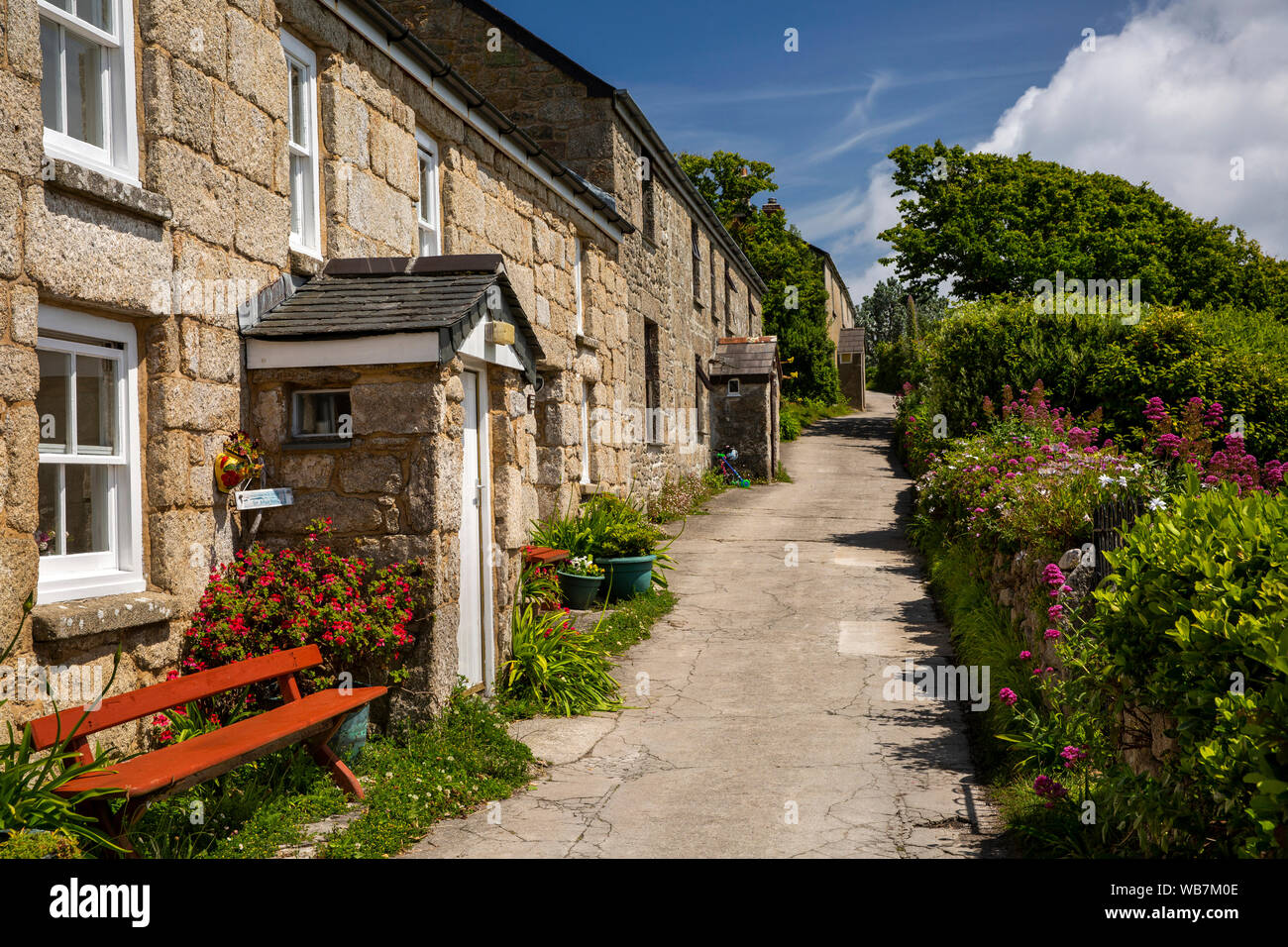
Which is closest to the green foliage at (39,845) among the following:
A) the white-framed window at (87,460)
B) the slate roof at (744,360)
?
the white-framed window at (87,460)

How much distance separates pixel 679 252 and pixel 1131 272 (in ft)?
61.6

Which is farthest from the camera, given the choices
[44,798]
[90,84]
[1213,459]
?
[1213,459]

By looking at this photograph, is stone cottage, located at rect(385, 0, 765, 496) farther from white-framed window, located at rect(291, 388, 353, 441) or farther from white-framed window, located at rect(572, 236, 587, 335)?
white-framed window, located at rect(291, 388, 353, 441)

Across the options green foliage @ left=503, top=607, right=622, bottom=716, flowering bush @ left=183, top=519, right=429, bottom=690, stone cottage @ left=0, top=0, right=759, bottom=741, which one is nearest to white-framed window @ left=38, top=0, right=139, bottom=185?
stone cottage @ left=0, top=0, right=759, bottom=741

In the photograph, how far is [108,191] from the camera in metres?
4.66


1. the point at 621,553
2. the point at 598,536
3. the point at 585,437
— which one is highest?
the point at 585,437

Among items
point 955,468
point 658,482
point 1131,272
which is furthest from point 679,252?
point 1131,272

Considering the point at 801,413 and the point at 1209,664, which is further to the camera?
the point at 801,413

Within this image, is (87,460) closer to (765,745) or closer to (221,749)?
(221,749)

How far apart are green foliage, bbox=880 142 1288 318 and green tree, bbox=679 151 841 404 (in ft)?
15.4

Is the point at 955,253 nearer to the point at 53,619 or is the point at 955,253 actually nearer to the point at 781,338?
the point at 781,338

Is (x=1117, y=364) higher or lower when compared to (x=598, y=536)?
higher

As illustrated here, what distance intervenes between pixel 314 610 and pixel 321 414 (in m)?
1.31

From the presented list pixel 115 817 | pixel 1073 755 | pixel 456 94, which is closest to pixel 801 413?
pixel 456 94
